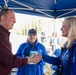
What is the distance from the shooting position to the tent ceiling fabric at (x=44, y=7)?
3699 millimetres

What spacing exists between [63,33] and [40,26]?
8382 millimetres

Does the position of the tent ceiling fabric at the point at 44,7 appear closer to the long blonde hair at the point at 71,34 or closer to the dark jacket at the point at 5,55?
the long blonde hair at the point at 71,34

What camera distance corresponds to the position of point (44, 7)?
13.5 feet

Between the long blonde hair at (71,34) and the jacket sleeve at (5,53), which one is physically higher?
the long blonde hair at (71,34)

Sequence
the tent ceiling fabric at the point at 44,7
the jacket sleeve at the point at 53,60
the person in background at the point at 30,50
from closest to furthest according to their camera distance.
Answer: the jacket sleeve at the point at 53,60, the person in background at the point at 30,50, the tent ceiling fabric at the point at 44,7

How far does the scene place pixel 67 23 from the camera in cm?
223

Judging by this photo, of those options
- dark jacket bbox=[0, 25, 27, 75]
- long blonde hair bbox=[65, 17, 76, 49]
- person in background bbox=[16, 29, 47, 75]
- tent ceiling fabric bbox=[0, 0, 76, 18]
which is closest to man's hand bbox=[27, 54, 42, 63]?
dark jacket bbox=[0, 25, 27, 75]

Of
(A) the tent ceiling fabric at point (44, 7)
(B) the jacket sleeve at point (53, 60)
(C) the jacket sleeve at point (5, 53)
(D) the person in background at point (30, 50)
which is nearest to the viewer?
(C) the jacket sleeve at point (5, 53)

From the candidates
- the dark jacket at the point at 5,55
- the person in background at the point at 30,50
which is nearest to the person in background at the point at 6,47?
the dark jacket at the point at 5,55

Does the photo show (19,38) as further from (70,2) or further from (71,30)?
(71,30)

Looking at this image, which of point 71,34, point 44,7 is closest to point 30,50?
point 44,7

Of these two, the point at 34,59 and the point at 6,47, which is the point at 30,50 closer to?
the point at 34,59

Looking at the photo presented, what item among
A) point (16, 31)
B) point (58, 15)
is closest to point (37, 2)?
point (58, 15)

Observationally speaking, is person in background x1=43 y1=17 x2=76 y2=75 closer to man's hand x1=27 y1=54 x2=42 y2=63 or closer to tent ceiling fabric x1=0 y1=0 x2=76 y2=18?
man's hand x1=27 y1=54 x2=42 y2=63
